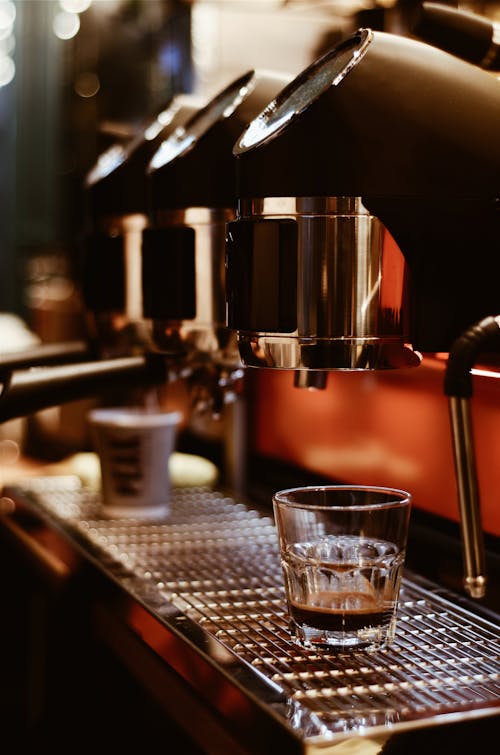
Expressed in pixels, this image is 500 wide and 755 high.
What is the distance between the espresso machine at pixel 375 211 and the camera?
2.79ft

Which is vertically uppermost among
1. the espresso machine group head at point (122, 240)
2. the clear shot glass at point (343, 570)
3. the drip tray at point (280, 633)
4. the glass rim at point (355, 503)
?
the espresso machine group head at point (122, 240)

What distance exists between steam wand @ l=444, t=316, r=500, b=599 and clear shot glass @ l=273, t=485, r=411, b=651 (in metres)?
0.13

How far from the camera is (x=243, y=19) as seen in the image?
2.38 m

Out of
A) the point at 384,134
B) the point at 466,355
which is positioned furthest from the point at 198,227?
the point at 466,355

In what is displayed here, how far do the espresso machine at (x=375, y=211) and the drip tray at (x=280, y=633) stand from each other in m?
0.24

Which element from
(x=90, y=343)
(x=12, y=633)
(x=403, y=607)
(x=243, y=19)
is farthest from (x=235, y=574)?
(x=243, y=19)

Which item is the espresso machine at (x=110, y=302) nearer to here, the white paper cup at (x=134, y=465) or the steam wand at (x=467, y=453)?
the white paper cup at (x=134, y=465)

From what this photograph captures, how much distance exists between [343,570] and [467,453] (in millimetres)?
182

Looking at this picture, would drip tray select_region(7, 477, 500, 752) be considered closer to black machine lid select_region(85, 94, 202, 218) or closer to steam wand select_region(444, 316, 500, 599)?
steam wand select_region(444, 316, 500, 599)

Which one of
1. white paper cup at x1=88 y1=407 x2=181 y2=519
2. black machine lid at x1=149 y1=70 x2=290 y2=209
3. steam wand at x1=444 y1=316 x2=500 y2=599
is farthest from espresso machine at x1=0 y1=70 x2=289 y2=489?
steam wand at x1=444 y1=316 x2=500 y2=599

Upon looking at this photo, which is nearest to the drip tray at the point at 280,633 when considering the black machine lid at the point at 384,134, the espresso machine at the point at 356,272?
the espresso machine at the point at 356,272

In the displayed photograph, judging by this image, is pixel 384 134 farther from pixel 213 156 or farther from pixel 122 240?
pixel 122 240

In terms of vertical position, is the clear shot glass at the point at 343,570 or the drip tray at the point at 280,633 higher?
the clear shot glass at the point at 343,570

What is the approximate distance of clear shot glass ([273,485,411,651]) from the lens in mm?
904
